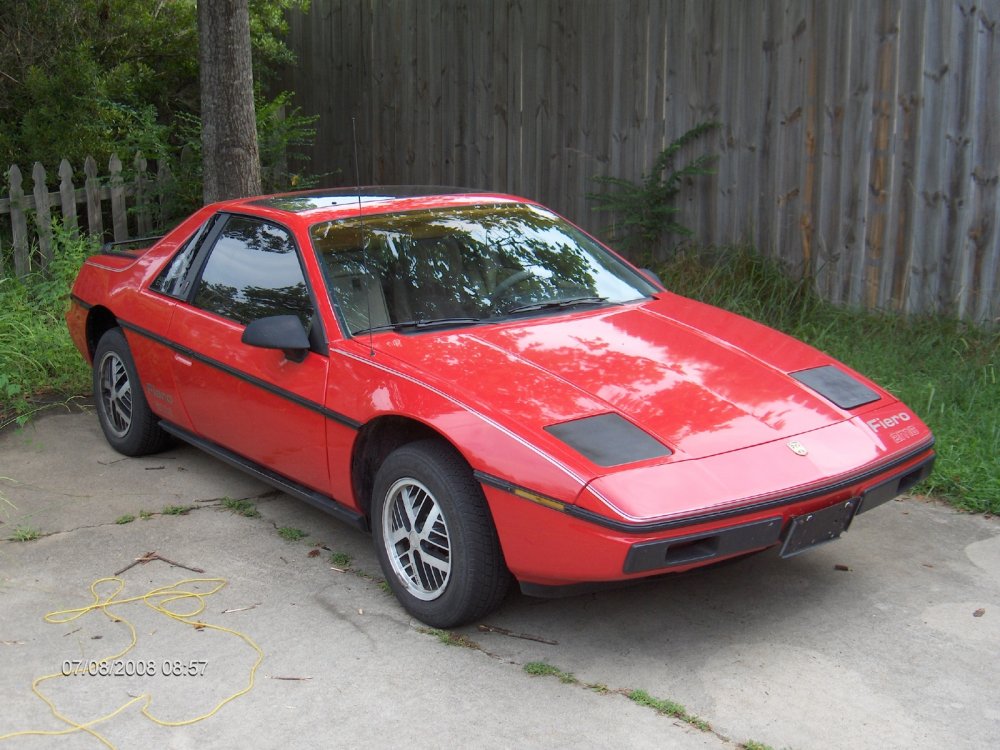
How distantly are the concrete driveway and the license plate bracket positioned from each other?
10.0 inches

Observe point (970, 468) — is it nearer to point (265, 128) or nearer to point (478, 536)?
point (478, 536)

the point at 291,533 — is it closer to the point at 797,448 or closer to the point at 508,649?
the point at 508,649

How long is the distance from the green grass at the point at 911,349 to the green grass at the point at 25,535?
4.12 metres

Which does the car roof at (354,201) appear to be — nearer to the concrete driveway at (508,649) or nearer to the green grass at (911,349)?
the concrete driveway at (508,649)

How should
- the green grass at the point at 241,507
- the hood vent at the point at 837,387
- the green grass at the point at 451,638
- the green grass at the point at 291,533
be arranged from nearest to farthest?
1. the green grass at the point at 451,638
2. the hood vent at the point at 837,387
3. the green grass at the point at 291,533
4. the green grass at the point at 241,507

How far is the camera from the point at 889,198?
712 cm

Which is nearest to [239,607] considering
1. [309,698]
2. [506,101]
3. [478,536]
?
[309,698]

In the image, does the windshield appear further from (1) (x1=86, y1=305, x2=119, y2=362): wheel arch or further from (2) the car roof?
(1) (x1=86, y1=305, x2=119, y2=362): wheel arch

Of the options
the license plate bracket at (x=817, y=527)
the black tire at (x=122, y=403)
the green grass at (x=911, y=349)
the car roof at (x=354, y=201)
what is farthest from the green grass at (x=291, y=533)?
the green grass at (x=911, y=349)

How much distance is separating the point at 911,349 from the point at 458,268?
326cm

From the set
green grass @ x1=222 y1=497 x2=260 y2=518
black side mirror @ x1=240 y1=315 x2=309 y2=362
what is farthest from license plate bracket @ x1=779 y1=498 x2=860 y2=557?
green grass @ x1=222 y1=497 x2=260 y2=518

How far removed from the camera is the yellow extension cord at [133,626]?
3.46m

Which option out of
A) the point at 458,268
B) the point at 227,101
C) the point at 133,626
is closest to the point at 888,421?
the point at 458,268

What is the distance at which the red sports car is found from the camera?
3.61 metres
